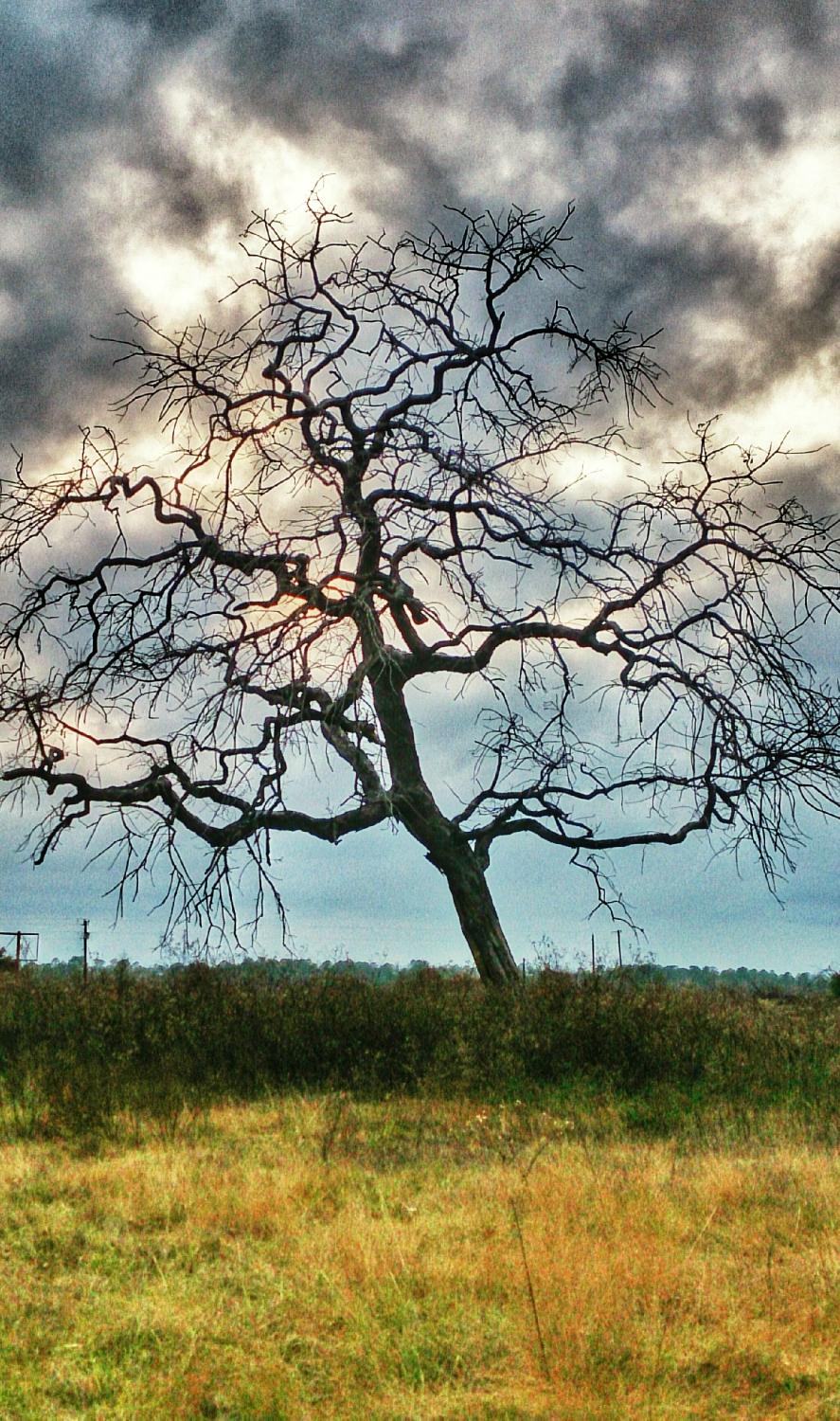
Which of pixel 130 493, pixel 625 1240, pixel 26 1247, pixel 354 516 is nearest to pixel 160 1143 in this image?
pixel 26 1247

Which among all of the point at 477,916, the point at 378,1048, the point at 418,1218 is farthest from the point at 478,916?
the point at 418,1218

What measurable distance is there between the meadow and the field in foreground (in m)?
0.02

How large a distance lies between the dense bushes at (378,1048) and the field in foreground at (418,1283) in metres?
2.15

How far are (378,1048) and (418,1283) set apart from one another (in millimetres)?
6477

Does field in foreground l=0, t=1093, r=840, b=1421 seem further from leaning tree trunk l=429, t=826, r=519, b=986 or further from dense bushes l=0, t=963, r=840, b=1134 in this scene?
leaning tree trunk l=429, t=826, r=519, b=986

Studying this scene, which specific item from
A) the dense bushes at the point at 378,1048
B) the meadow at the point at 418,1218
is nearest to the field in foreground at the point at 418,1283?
the meadow at the point at 418,1218

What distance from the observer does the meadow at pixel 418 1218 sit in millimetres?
4512

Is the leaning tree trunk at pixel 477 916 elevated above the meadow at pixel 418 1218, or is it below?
above

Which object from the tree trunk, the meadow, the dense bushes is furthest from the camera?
the tree trunk

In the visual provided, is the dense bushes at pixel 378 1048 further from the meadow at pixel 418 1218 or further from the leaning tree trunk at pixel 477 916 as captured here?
the leaning tree trunk at pixel 477 916

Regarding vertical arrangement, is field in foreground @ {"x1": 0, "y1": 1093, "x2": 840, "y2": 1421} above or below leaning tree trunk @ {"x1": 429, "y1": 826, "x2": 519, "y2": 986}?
below

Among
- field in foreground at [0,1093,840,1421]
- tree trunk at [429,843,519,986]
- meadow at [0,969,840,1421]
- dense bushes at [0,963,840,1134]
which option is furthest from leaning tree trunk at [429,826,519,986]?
field in foreground at [0,1093,840,1421]

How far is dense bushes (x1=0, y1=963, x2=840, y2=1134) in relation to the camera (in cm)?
1041

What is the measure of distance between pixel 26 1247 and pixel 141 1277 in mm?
824
